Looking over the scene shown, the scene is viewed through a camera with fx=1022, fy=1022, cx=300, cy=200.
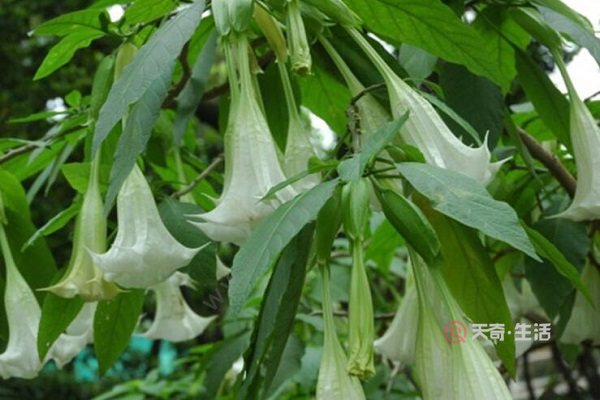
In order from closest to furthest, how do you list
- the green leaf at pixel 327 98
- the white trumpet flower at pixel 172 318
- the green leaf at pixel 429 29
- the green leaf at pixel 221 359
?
the green leaf at pixel 429 29
the green leaf at pixel 327 98
the white trumpet flower at pixel 172 318
the green leaf at pixel 221 359

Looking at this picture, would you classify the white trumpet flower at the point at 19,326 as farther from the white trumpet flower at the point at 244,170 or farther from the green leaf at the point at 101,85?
the white trumpet flower at the point at 244,170

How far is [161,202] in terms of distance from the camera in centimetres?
93

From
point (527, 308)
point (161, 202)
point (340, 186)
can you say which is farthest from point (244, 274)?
point (527, 308)

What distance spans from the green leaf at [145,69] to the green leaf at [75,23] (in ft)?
0.69

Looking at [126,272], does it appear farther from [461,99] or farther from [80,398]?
[80,398]

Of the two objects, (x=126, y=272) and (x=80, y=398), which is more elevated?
(x=126, y=272)

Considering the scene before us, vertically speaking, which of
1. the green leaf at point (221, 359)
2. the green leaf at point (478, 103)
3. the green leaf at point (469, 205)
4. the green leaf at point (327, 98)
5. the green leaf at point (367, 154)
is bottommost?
the green leaf at point (221, 359)

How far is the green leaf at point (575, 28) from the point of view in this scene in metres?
0.82

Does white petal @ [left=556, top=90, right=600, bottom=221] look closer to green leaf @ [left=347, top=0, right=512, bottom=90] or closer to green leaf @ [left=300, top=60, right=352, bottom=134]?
green leaf @ [left=347, top=0, right=512, bottom=90]

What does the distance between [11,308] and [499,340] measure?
1.47 ft

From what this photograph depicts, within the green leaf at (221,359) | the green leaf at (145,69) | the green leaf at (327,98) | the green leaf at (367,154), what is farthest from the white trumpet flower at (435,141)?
the green leaf at (221,359)

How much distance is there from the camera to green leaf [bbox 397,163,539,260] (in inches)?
22.1

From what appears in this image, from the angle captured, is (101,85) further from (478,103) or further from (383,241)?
(383,241)

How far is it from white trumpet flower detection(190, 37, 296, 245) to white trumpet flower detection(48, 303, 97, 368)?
0.32m
